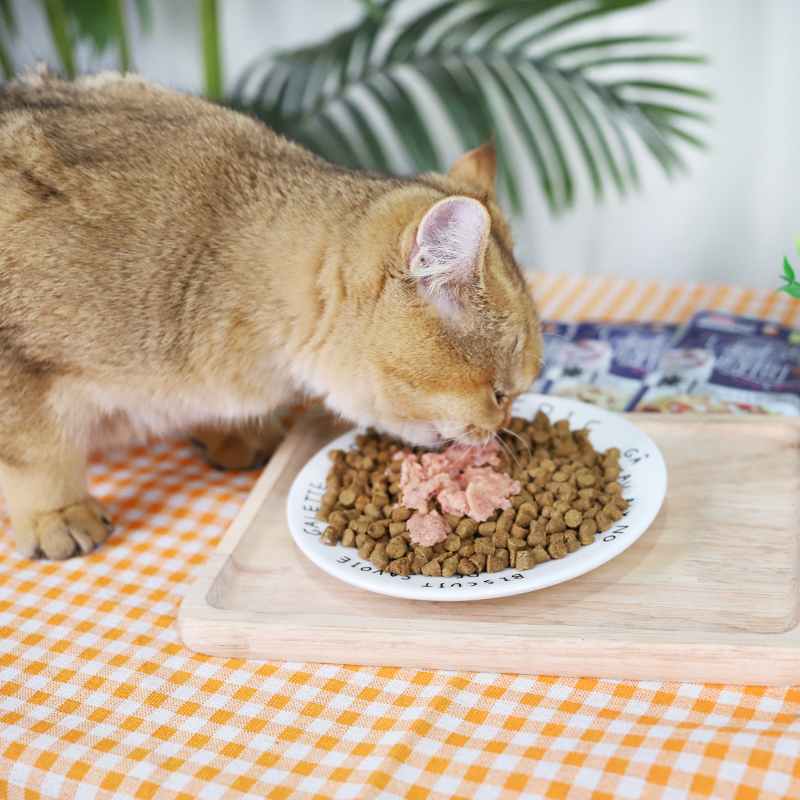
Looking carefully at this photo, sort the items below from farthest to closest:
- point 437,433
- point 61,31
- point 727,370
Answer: point 61,31 < point 727,370 < point 437,433

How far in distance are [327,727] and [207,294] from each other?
25.3 inches

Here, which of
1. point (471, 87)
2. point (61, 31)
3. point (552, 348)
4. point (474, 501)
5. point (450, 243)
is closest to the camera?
→ point (450, 243)

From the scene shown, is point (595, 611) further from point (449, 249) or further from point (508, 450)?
point (449, 249)

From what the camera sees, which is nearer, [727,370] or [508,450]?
[508,450]

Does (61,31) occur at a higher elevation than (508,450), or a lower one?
higher

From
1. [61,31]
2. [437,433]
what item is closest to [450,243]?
[437,433]

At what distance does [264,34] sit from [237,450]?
1.89 metres

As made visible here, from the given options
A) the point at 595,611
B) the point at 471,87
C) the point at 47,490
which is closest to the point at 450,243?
the point at 595,611

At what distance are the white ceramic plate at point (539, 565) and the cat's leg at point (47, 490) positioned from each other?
36 centimetres

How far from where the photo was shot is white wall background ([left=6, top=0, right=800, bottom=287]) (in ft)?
8.39

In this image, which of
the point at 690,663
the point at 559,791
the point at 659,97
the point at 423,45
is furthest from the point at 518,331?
the point at 659,97

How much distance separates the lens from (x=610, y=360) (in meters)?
1.85

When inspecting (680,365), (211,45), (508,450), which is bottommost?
(680,365)

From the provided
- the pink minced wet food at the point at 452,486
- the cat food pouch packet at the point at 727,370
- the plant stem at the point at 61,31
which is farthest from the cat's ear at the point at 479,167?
the plant stem at the point at 61,31
